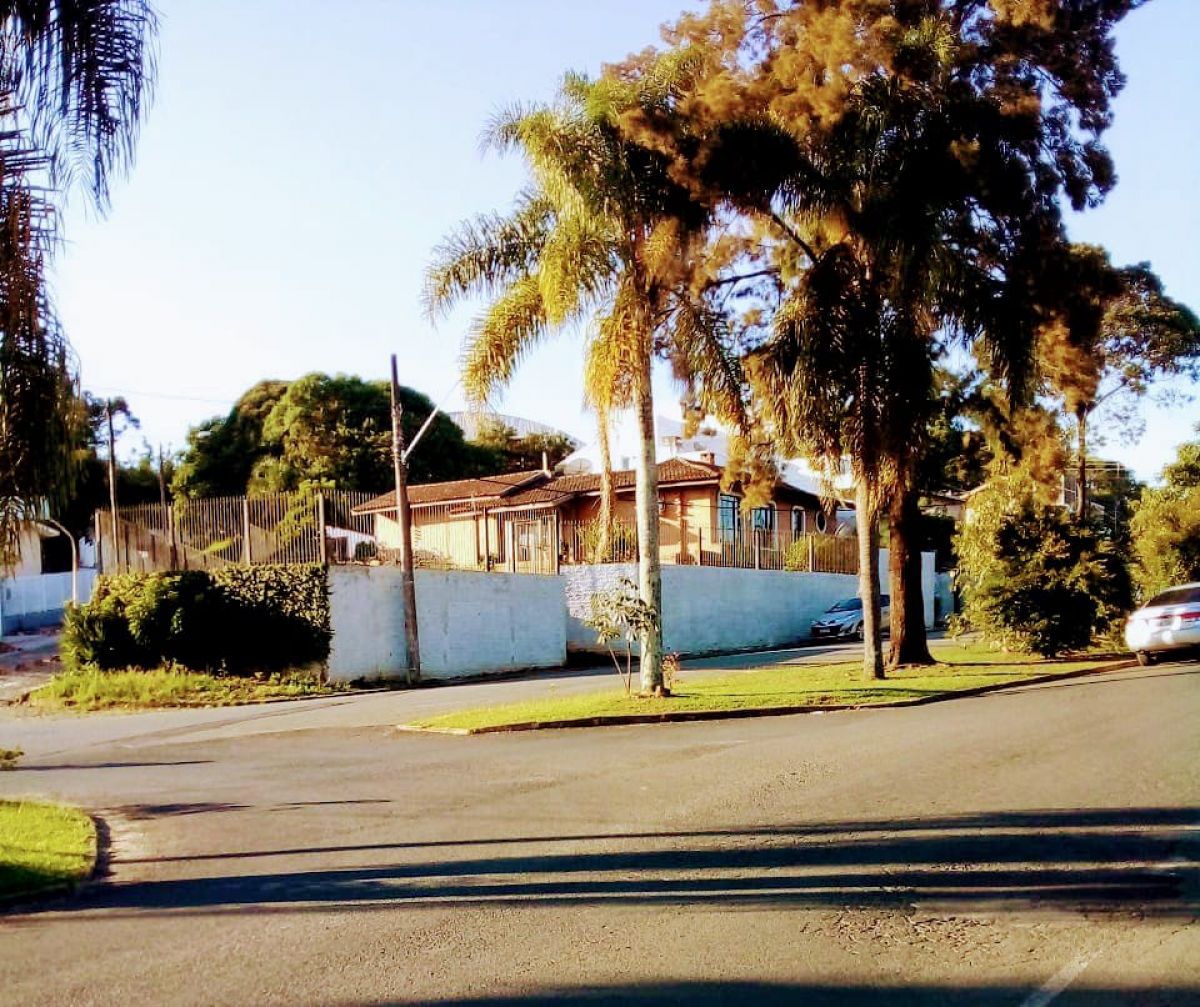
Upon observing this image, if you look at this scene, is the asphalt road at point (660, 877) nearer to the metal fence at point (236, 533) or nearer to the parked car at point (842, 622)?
the metal fence at point (236, 533)

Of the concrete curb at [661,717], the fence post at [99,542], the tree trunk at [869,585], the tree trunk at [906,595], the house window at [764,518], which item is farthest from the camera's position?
the house window at [764,518]

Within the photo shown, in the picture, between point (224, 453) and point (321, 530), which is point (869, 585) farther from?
point (224, 453)

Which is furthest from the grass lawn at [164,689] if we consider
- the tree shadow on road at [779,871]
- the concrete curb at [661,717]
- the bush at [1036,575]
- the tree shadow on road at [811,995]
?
the tree shadow on road at [811,995]

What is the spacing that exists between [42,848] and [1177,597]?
21.4 m

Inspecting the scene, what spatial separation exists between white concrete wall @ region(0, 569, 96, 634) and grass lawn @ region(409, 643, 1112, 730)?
30.7m

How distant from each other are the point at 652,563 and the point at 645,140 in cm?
634

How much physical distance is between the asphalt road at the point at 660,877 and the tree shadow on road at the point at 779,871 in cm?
3

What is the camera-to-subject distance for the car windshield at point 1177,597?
23609 mm

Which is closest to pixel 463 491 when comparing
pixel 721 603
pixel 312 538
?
pixel 721 603

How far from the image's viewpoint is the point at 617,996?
5.50 metres

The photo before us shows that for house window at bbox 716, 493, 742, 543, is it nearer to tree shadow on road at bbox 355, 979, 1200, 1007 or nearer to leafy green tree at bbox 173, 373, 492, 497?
A: leafy green tree at bbox 173, 373, 492, 497

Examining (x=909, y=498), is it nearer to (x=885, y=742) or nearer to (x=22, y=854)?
Result: (x=885, y=742)

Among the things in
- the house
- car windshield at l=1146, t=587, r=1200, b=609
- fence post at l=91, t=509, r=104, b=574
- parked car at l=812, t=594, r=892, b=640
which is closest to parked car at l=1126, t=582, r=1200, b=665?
car windshield at l=1146, t=587, r=1200, b=609

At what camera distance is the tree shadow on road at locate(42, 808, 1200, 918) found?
709 cm
